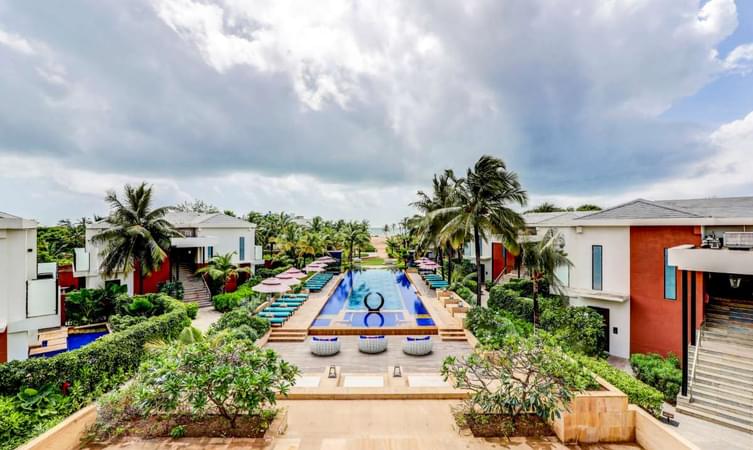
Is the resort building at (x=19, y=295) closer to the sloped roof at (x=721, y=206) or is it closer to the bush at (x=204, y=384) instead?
the bush at (x=204, y=384)

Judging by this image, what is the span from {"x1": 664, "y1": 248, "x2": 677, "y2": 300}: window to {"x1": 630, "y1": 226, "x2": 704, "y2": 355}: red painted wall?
0.11m

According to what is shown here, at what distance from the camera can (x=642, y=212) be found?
1445 cm

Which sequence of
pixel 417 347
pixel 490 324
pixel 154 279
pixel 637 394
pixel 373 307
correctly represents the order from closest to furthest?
1. pixel 637 394
2. pixel 417 347
3. pixel 490 324
4. pixel 373 307
5. pixel 154 279

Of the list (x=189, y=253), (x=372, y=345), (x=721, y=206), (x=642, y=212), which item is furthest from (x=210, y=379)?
(x=189, y=253)

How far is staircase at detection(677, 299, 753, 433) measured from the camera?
9.96m

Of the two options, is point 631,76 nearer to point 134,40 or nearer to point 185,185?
point 134,40

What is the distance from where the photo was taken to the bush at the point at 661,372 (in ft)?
36.0

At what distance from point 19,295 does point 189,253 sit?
56.9 feet

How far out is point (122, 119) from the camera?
53.8ft

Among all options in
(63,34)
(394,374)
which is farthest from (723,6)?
(63,34)

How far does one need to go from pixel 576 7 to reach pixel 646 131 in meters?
9.66

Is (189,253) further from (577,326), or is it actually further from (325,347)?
(577,326)

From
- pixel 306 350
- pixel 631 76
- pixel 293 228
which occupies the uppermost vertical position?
pixel 631 76

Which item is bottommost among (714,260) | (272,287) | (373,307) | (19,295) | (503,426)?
(373,307)
